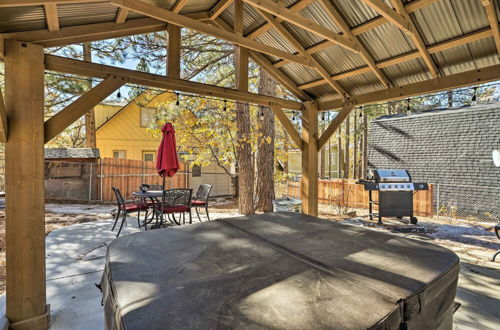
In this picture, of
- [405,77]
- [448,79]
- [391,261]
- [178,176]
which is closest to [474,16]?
[448,79]

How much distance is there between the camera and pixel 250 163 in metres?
7.61

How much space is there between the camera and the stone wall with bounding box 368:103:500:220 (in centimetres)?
816

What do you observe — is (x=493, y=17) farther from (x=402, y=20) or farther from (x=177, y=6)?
(x=177, y=6)

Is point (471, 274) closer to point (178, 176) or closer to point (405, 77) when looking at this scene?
point (405, 77)

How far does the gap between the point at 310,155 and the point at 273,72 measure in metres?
1.65

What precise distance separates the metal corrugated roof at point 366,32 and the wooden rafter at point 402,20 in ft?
0.40

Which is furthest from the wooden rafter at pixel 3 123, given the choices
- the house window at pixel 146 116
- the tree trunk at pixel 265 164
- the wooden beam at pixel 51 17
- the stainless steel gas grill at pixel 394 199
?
the house window at pixel 146 116

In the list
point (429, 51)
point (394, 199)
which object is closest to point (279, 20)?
point (429, 51)

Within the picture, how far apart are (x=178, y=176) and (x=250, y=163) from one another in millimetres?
4804

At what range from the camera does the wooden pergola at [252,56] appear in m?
2.30

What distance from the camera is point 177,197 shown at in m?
5.41

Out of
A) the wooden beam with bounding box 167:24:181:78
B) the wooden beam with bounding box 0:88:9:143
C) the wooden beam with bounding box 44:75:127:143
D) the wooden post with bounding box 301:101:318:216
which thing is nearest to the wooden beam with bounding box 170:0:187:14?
the wooden beam with bounding box 167:24:181:78

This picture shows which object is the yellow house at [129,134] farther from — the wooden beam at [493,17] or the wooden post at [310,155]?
the wooden beam at [493,17]

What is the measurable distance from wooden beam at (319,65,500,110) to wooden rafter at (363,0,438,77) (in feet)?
0.98
